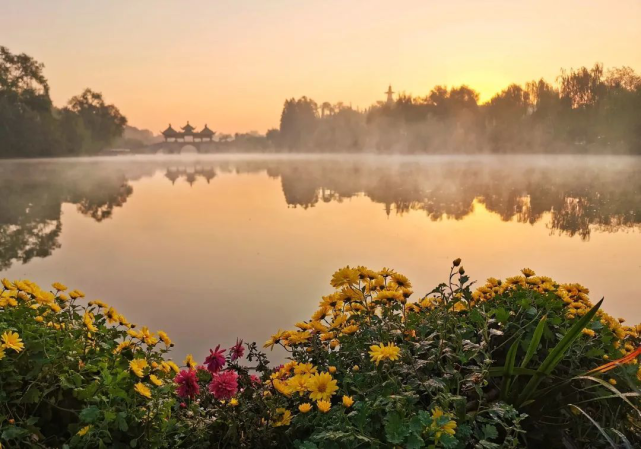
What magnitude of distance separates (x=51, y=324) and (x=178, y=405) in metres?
0.56

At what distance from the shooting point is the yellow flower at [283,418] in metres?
1.70

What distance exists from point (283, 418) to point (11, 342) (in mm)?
881

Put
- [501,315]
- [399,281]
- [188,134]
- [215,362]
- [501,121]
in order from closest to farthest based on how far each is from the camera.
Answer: [501,315], [399,281], [215,362], [501,121], [188,134]

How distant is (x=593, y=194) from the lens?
12.9 meters

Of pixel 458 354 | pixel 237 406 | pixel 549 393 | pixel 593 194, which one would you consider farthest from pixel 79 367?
pixel 593 194

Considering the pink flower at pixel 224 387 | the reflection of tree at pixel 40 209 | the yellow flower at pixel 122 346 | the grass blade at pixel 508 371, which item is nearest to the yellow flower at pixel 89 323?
the yellow flower at pixel 122 346

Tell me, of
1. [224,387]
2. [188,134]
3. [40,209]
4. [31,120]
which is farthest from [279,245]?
[188,134]

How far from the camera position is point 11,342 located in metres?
1.62

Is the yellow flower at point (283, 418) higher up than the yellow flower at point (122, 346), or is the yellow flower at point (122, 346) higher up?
the yellow flower at point (122, 346)

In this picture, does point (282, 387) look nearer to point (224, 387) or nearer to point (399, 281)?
point (224, 387)

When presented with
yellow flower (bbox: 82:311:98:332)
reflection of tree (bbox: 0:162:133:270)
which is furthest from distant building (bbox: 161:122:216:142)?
yellow flower (bbox: 82:311:98:332)

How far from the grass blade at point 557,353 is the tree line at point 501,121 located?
33.2m

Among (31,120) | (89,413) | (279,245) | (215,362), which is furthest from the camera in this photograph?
(31,120)

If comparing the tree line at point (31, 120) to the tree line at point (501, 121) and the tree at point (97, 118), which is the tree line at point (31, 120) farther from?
the tree line at point (501, 121)
